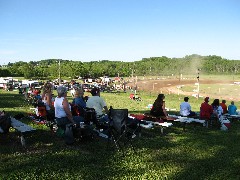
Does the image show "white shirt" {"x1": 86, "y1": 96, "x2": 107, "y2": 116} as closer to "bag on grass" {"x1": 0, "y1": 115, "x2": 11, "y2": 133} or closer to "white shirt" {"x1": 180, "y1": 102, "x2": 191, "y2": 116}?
"bag on grass" {"x1": 0, "y1": 115, "x2": 11, "y2": 133}

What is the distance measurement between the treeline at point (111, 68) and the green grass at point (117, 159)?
78.5m

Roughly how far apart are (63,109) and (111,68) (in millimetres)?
129828

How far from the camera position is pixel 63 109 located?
25.4 ft

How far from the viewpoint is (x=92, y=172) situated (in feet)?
20.0

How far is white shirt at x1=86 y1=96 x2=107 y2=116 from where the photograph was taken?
9359mm

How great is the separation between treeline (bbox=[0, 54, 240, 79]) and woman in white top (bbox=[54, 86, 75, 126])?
79.3 m

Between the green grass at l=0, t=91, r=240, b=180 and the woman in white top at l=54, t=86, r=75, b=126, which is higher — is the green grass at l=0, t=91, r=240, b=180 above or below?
below

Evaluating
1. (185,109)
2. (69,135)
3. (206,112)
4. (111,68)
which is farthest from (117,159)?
(111,68)

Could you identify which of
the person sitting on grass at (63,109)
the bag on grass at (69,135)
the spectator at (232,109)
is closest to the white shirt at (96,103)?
the person sitting on grass at (63,109)

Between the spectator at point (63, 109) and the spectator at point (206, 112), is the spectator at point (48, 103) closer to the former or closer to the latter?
the spectator at point (63, 109)

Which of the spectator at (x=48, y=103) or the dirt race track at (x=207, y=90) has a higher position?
the spectator at (x=48, y=103)

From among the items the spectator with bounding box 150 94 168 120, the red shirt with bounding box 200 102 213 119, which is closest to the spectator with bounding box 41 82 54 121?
the spectator with bounding box 150 94 168 120

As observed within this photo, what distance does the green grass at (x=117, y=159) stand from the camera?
→ 6.08 m

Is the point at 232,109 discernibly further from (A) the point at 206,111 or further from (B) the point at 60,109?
(B) the point at 60,109
